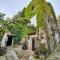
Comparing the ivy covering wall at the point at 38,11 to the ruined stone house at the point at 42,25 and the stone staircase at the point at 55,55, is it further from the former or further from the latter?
the stone staircase at the point at 55,55

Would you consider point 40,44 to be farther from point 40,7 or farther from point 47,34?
point 40,7

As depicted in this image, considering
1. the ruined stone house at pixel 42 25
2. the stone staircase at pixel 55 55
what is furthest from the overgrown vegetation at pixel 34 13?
the stone staircase at pixel 55 55

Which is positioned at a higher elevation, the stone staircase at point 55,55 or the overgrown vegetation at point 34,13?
the overgrown vegetation at point 34,13

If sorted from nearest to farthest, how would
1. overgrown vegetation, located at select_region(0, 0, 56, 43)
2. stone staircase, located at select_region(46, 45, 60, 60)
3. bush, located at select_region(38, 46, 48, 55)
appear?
1. stone staircase, located at select_region(46, 45, 60, 60)
2. bush, located at select_region(38, 46, 48, 55)
3. overgrown vegetation, located at select_region(0, 0, 56, 43)

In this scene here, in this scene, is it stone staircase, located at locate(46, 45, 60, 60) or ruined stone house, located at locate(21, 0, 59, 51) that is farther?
ruined stone house, located at locate(21, 0, 59, 51)

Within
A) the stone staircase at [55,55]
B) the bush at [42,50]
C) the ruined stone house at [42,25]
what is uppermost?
the ruined stone house at [42,25]

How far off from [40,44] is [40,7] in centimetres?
473

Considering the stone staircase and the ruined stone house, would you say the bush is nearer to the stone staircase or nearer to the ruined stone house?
the stone staircase

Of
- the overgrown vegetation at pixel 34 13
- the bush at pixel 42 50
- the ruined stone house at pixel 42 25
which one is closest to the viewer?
the bush at pixel 42 50

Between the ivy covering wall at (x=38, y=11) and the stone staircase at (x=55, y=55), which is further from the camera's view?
the ivy covering wall at (x=38, y=11)

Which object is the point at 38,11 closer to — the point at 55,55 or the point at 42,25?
the point at 42,25

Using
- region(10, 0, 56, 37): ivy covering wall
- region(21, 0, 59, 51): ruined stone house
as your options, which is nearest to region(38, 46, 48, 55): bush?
region(21, 0, 59, 51): ruined stone house

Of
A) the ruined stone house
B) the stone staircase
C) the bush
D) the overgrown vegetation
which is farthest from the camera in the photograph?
the overgrown vegetation

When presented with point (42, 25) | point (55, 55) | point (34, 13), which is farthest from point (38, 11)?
point (55, 55)
